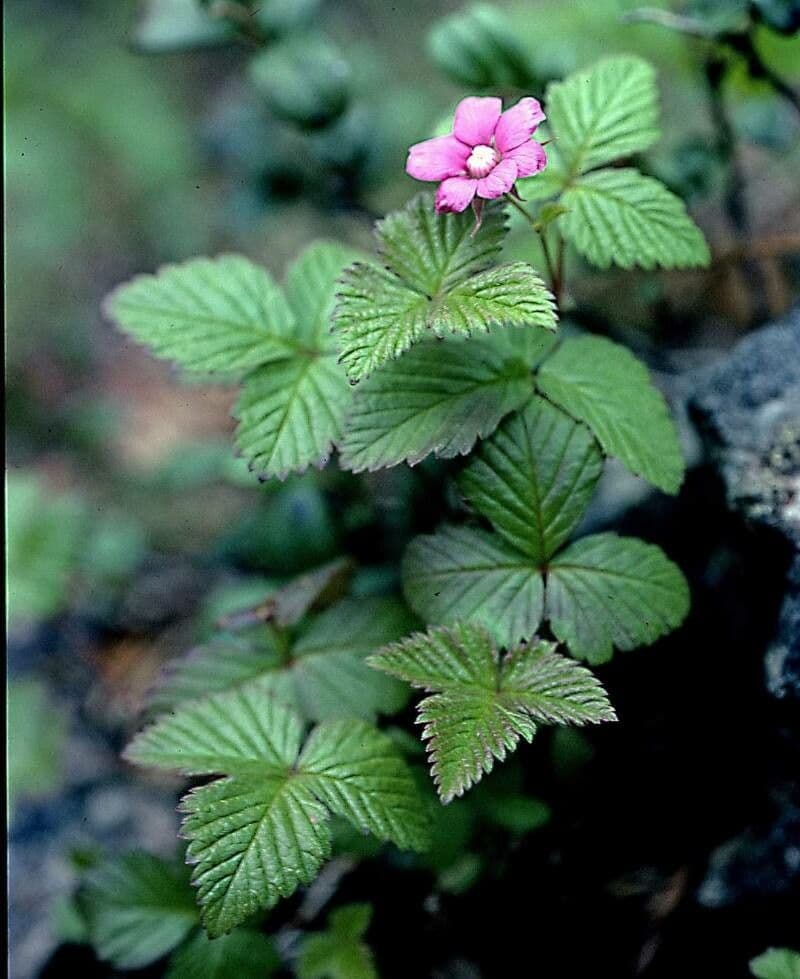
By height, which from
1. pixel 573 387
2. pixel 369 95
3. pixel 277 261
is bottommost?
pixel 277 261

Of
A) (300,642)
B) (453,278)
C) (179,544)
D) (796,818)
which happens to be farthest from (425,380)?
(179,544)

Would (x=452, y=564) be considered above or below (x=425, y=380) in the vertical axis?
below

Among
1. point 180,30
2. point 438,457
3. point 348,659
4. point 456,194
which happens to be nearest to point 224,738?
point 348,659

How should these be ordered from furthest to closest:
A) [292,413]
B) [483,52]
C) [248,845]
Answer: [483,52] → [292,413] → [248,845]

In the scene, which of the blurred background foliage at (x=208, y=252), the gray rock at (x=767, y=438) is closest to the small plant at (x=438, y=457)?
the gray rock at (x=767, y=438)

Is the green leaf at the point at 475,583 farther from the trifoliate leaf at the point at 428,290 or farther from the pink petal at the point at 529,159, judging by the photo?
the pink petal at the point at 529,159

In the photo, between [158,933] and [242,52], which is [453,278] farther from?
[242,52]

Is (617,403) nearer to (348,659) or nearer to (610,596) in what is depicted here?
(610,596)
